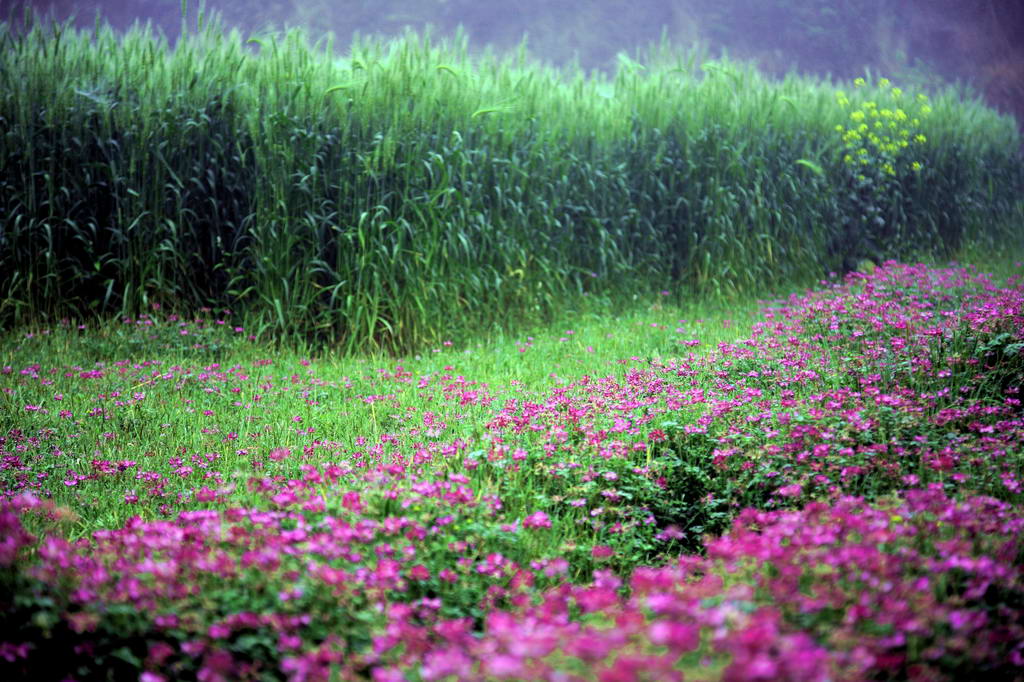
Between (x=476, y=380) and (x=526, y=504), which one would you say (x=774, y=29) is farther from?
(x=526, y=504)

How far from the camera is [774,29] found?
64.4ft

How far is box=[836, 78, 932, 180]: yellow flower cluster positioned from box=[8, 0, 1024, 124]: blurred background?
8.31 metres

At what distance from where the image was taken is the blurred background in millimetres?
17406

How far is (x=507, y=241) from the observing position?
239 inches

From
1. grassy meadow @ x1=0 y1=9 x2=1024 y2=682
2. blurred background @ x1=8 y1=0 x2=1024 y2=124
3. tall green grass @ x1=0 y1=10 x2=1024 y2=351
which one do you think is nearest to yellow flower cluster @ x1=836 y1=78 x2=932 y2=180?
grassy meadow @ x1=0 y1=9 x2=1024 y2=682

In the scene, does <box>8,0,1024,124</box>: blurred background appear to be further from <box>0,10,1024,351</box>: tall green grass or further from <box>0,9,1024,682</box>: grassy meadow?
<box>0,10,1024,351</box>: tall green grass

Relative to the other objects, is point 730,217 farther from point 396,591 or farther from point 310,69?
point 396,591

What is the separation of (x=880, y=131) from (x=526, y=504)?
890 centimetres

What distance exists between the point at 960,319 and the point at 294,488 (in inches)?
144

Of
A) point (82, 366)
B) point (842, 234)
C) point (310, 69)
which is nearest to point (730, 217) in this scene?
point (842, 234)

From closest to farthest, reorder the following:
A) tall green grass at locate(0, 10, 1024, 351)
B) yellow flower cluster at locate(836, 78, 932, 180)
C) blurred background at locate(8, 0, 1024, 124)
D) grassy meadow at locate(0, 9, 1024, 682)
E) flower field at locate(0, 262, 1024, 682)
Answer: flower field at locate(0, 262, 1024, 682) → grassy meadow at locate(0, 9, 1024, 682) → tall green grass at locate(0, 10, 1024, 351) → yellow flower cluster at locate(836, 78, 932, 180) → blurred background at locate(8, 0, 1024, 124)

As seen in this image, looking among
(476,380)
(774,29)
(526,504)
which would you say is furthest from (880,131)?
(774,29)

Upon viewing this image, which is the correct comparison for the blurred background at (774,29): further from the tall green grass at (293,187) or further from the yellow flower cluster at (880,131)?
the tall green grass at (293,187)

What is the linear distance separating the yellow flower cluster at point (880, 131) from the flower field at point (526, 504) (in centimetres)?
420
